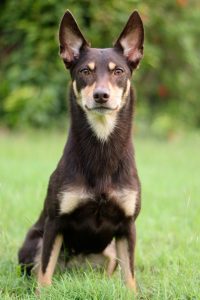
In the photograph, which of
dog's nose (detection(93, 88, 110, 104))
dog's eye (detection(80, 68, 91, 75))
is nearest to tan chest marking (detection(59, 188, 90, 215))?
dog's nose (detection(93, 88, 110, 104))

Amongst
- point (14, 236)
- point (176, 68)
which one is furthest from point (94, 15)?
point (14, 236)

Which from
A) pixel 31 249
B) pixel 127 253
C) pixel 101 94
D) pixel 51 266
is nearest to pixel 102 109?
pixel 101 94

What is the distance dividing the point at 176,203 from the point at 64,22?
10.7 ft

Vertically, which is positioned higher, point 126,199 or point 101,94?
point 101,94

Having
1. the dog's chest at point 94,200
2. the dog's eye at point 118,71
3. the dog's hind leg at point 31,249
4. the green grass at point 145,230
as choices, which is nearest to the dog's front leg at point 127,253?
the green grass at point 145,230

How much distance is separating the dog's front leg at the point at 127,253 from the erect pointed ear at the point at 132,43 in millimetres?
1278

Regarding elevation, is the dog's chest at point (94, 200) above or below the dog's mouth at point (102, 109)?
below

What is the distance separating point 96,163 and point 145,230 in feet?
5.86

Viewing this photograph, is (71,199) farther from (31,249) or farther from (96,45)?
(96,45)

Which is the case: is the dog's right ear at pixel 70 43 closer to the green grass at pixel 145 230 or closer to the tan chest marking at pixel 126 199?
the tan chest marking at pixel 126 199

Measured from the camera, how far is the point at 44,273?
416 cm

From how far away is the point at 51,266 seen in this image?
418 cm

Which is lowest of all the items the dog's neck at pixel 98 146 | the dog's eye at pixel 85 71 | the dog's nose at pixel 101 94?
the dog's neck at pixel 98 146

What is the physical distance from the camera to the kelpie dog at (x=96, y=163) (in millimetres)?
4113
